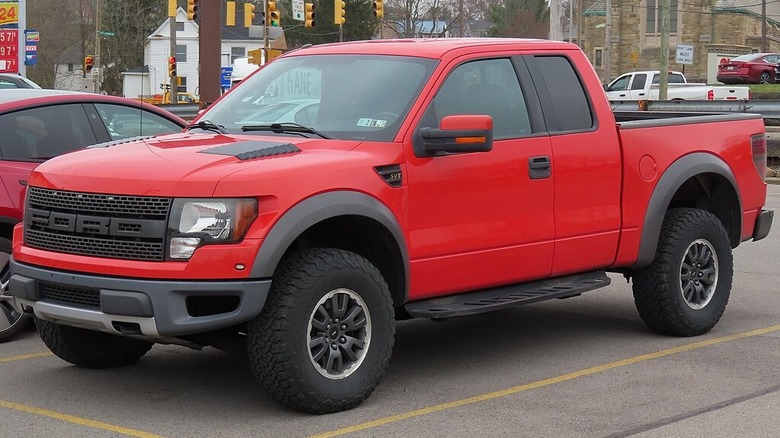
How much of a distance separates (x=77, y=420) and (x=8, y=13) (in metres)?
31.4

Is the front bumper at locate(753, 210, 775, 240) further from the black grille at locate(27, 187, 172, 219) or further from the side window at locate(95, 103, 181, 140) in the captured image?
the black grille at locate(27, 187, 172, 219)

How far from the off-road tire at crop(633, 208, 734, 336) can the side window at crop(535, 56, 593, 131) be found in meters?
1.01

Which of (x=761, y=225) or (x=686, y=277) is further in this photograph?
(x=761, y=225)

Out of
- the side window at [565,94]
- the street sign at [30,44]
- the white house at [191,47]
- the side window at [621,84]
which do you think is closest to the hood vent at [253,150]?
the side window at [565,94]

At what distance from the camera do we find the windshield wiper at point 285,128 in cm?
673

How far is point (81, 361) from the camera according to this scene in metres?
7.11

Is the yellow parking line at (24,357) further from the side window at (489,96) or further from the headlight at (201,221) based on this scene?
the side window at (489,96)

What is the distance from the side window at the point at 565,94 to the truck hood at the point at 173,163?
1.58 m

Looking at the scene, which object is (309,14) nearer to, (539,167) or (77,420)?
(539,167)

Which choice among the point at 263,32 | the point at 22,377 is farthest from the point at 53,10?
the point at 22,377

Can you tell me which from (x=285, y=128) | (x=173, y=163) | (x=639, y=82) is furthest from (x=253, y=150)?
(x=639, y=82)

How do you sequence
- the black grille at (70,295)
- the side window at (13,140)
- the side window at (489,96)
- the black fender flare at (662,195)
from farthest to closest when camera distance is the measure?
the side window at (13,140) → the black fender flare at (662,195) → the side window at (489,96) → the black grille at (70,295)

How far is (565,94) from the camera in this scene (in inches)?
302

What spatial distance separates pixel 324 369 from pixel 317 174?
936 mm
